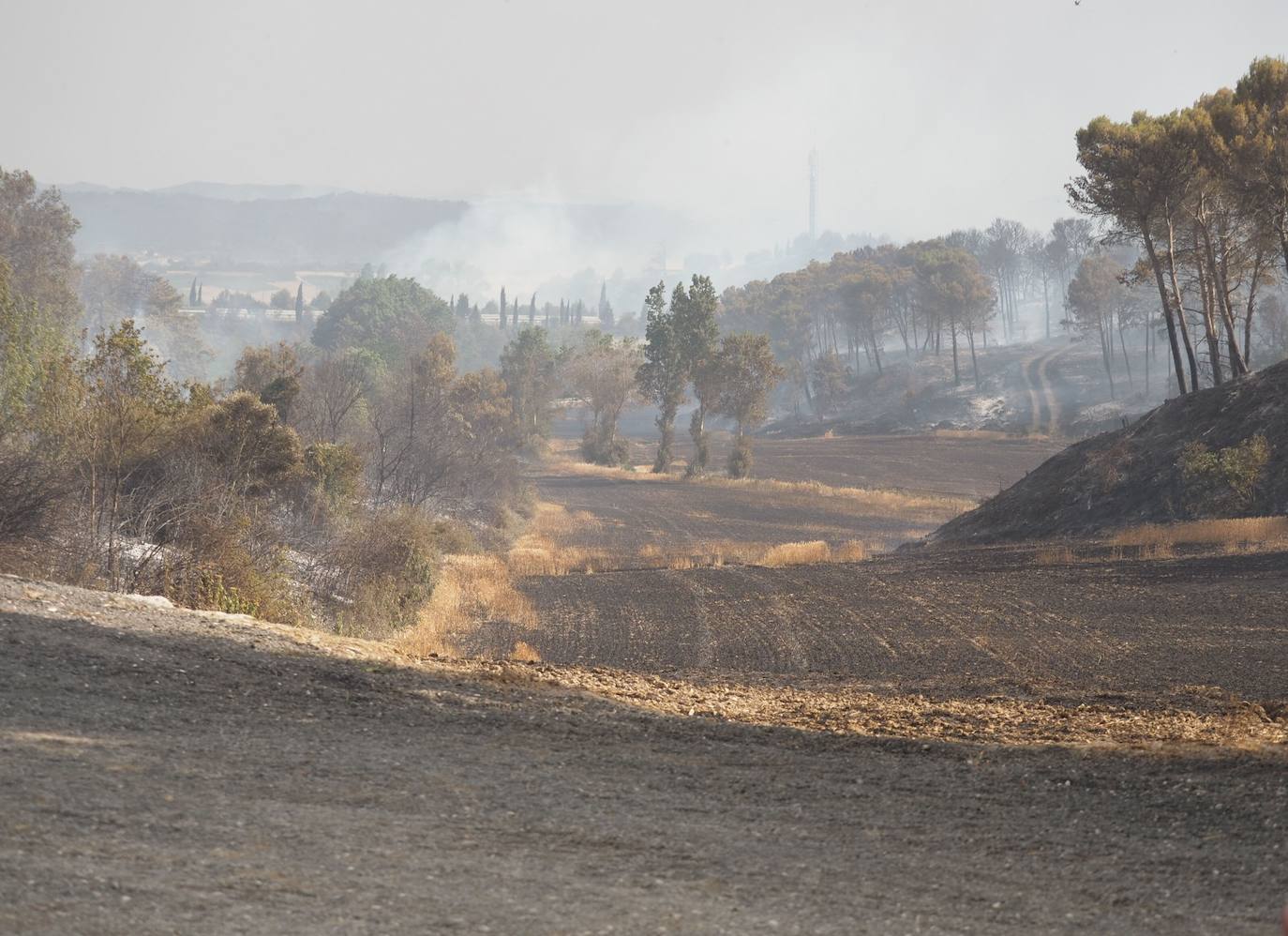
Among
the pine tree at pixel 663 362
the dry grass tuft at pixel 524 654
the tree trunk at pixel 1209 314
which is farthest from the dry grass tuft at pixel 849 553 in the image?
the pine tree at pixel 663 362

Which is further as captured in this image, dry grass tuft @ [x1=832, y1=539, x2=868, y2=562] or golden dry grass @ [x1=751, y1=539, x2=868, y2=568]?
dry grass tuft @ [x1=832, y1=539, x2=868, y2=562]

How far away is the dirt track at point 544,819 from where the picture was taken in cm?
632

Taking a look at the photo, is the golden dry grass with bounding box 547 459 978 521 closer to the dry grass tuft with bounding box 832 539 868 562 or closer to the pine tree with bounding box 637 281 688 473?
the pine tree with bounding box 637 281 688 473

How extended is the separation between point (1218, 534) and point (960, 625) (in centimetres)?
1188

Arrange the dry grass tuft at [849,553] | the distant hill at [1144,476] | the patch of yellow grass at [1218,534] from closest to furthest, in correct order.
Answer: the patch of yellow grass at [1218,534] → the distant hill at [1144,476] → the dry grass tuft at [849,553]

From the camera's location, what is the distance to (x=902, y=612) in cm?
2514

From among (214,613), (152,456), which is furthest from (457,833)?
(152,456)

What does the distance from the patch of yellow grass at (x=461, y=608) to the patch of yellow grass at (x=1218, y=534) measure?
16.8m

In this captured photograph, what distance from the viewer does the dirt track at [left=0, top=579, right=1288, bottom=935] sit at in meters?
6.32

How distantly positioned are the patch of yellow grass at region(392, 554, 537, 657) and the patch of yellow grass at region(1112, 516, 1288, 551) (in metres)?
16.8

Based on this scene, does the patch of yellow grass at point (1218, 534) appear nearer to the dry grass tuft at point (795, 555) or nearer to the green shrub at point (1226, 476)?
the green shrub at point (1226, 476)

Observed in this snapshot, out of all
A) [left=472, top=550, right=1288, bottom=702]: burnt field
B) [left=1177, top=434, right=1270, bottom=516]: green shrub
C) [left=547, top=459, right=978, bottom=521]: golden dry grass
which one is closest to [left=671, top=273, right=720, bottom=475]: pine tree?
[left=547, top=459, right=978, bottom=521]: golden dry grass

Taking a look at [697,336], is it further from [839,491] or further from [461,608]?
[461,608]

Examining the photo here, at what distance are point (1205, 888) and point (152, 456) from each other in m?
23.4
